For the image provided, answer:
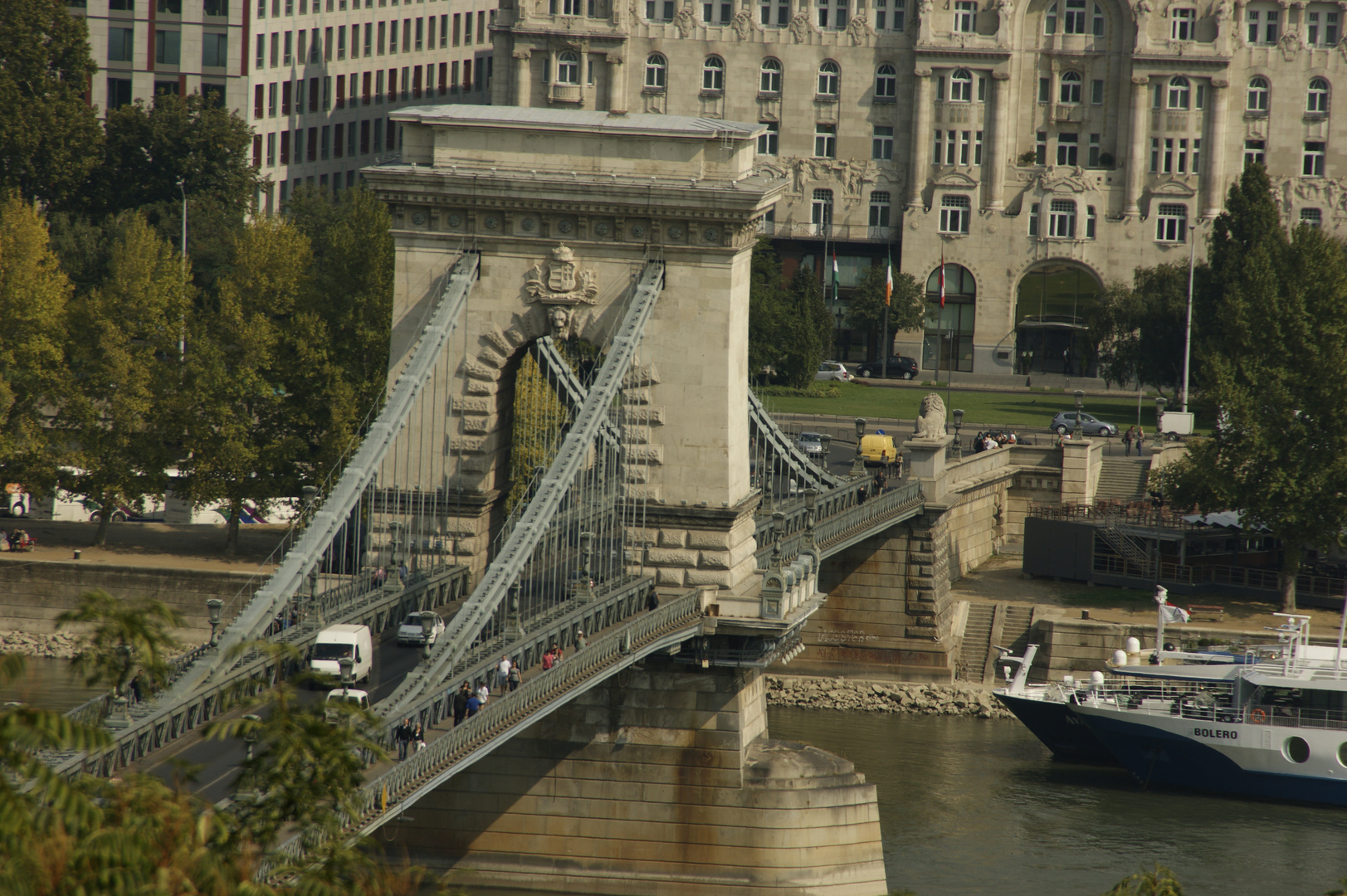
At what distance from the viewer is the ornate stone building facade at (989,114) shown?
13438 centimetres

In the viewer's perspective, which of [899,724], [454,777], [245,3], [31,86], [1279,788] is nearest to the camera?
[454,777]

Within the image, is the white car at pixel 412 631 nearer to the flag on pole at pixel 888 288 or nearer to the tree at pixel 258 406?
the tree at pixel 258 406

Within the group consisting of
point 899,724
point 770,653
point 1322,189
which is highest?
point 1322,189

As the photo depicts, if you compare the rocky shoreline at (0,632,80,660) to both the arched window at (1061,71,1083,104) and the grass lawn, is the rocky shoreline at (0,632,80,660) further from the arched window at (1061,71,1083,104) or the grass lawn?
the arched window at (1061,71,1083,104)

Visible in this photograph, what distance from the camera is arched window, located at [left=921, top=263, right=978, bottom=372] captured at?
455ft

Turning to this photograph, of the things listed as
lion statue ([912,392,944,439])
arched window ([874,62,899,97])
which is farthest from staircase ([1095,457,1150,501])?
arched window ([874,62,899,97])

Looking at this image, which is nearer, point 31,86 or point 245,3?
point 31,86

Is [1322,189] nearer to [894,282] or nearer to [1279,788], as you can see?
[894,282]

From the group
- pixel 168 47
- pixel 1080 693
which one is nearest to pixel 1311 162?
pixel 168 47

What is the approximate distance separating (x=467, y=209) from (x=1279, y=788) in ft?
106

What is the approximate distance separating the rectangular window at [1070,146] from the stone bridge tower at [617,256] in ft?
288

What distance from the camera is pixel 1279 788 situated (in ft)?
222

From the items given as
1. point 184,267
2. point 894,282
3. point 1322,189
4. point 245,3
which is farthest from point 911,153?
point 184,267

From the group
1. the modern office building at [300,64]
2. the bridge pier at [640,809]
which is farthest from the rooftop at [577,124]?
the modern office building at [300,64]
